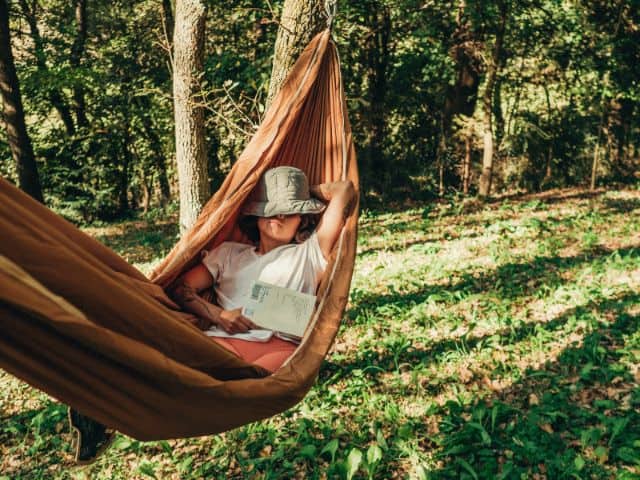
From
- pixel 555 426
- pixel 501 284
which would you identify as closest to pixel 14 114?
pixel 501 284

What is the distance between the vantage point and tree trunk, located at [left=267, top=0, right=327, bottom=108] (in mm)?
3047

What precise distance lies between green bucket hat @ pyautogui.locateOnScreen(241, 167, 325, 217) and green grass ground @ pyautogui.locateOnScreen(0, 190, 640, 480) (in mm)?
1047

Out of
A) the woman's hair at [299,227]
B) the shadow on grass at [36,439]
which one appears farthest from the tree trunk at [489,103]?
the shadow on grass at [36,439]

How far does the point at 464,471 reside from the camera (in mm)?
2242

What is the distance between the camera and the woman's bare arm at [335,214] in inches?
98.9

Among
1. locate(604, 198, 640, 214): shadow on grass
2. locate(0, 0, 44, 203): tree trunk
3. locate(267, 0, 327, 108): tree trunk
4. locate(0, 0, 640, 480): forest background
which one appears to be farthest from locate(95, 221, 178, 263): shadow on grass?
locate(604, 198, 640, 214): shadow on grass

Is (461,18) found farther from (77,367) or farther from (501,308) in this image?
(77,367)

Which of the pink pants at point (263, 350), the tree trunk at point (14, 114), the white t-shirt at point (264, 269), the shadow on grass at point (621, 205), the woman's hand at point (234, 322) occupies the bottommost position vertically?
the shadow on grass at point (621, 205)

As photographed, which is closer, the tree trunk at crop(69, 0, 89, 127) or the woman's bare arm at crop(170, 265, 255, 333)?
the woman's bare arm at crop(170, 265, 255, 333)

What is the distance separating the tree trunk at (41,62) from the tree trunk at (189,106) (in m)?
4.39

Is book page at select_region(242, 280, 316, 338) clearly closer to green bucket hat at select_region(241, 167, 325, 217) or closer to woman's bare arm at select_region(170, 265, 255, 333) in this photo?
woman's bare arm at select_region(170, 265, 255, 333)

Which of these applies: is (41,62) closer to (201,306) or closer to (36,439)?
(36,439)

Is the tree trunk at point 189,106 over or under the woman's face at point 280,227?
over

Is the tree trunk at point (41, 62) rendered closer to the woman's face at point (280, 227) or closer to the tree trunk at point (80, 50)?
the tree trunk at point (80, 50)
